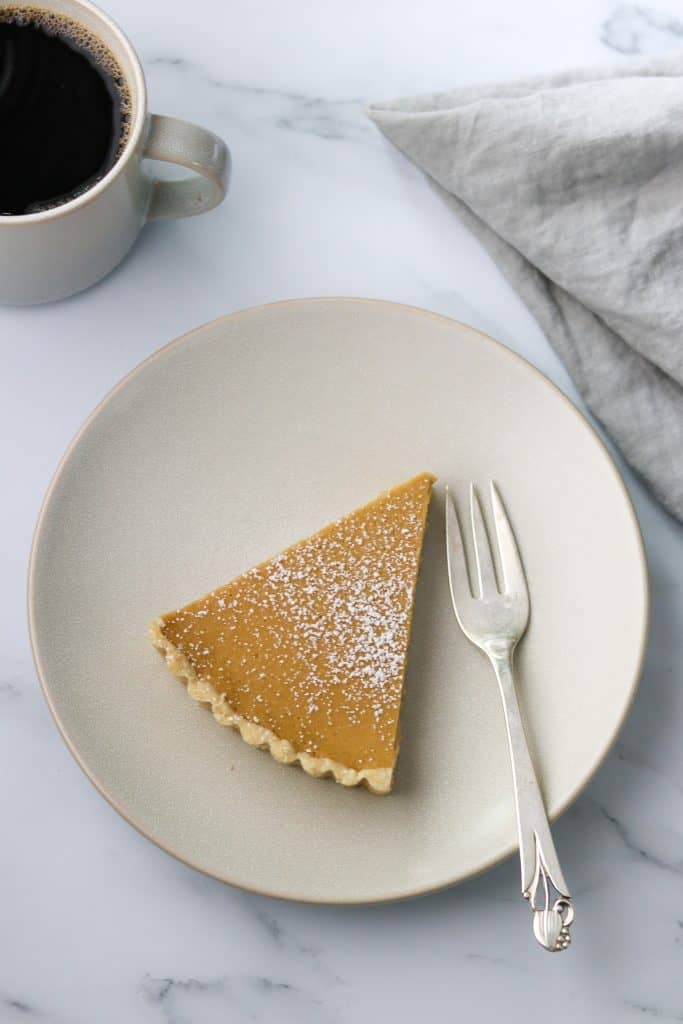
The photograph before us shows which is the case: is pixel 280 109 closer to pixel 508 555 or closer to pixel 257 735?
pixel 508 555

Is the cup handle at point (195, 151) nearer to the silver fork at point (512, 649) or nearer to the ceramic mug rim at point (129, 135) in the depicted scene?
the ceramic mug rim at point (129, 135)

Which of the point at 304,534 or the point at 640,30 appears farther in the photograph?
the point at 640,30

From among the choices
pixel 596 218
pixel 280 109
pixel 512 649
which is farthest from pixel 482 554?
pixel 280 109

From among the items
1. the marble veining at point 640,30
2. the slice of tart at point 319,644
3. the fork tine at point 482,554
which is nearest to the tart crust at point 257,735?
the slice of tart at point 319,644

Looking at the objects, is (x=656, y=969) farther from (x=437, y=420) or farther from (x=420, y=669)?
(x=437, y=420)

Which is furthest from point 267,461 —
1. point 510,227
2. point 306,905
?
point 306,905

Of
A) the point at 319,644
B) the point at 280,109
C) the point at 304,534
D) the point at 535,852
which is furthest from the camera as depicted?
the point at 280,109
